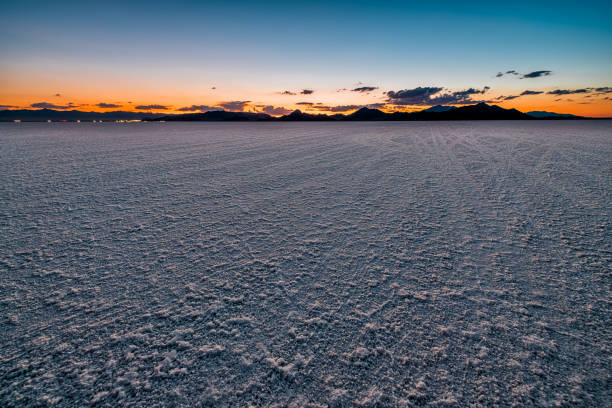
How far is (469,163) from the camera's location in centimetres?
851

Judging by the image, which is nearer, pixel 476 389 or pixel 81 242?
pixel 476 389

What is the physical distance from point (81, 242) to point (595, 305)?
17.5ft

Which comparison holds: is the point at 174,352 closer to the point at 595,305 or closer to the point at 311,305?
the point at 311,305

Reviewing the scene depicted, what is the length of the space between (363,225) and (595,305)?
2299 millimetres

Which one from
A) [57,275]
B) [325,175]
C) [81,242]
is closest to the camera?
[57,275]

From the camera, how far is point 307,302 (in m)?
2.23

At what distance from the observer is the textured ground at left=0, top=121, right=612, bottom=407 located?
1551 millimetres

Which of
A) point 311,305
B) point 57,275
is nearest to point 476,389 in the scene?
point 311,305

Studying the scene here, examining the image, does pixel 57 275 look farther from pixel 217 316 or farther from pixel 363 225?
pixel 363 225

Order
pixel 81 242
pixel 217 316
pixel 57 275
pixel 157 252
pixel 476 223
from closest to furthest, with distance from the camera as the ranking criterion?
pixel 217 316
pixel 57 275
pixel 157 252
pixel 81 242
pixel 476 223

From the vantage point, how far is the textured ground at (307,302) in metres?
1.55

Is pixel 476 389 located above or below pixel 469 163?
below

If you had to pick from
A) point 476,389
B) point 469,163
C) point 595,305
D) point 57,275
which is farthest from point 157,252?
point 469,163

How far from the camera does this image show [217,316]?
2.09 metres
